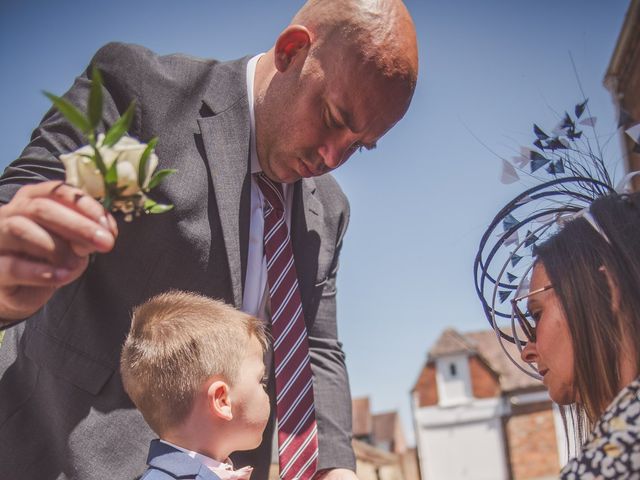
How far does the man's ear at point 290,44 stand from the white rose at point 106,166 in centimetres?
133

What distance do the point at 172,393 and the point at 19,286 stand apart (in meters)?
1.01

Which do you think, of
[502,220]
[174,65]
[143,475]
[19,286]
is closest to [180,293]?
[143,475]

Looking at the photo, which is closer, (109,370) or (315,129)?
(109,370)

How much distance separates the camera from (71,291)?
2.34m

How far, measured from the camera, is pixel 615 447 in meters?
1.69

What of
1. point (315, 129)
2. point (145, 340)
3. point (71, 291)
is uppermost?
point (315, 129)

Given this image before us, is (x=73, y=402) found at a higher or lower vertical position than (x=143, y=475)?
higher

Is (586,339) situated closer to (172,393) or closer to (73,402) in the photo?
(172,393)

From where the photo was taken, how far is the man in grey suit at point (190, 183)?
2328 millimetres

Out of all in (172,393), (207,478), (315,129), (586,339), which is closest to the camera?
(586,339)

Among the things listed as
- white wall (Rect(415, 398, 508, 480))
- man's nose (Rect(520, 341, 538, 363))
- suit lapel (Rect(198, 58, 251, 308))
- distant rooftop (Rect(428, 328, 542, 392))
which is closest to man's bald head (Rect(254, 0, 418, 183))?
suit lapel (Rect(198, 58, 251, 308))

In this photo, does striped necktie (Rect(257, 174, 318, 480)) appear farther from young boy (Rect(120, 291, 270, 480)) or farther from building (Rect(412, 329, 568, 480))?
building (Rect(412, 329, 568, 480))

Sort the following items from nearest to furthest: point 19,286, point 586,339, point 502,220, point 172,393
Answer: point 19,286 → point 586,339 → point 172,393 → point 502,220

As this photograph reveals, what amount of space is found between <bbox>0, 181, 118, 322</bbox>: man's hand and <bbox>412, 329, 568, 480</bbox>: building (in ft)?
92.2
